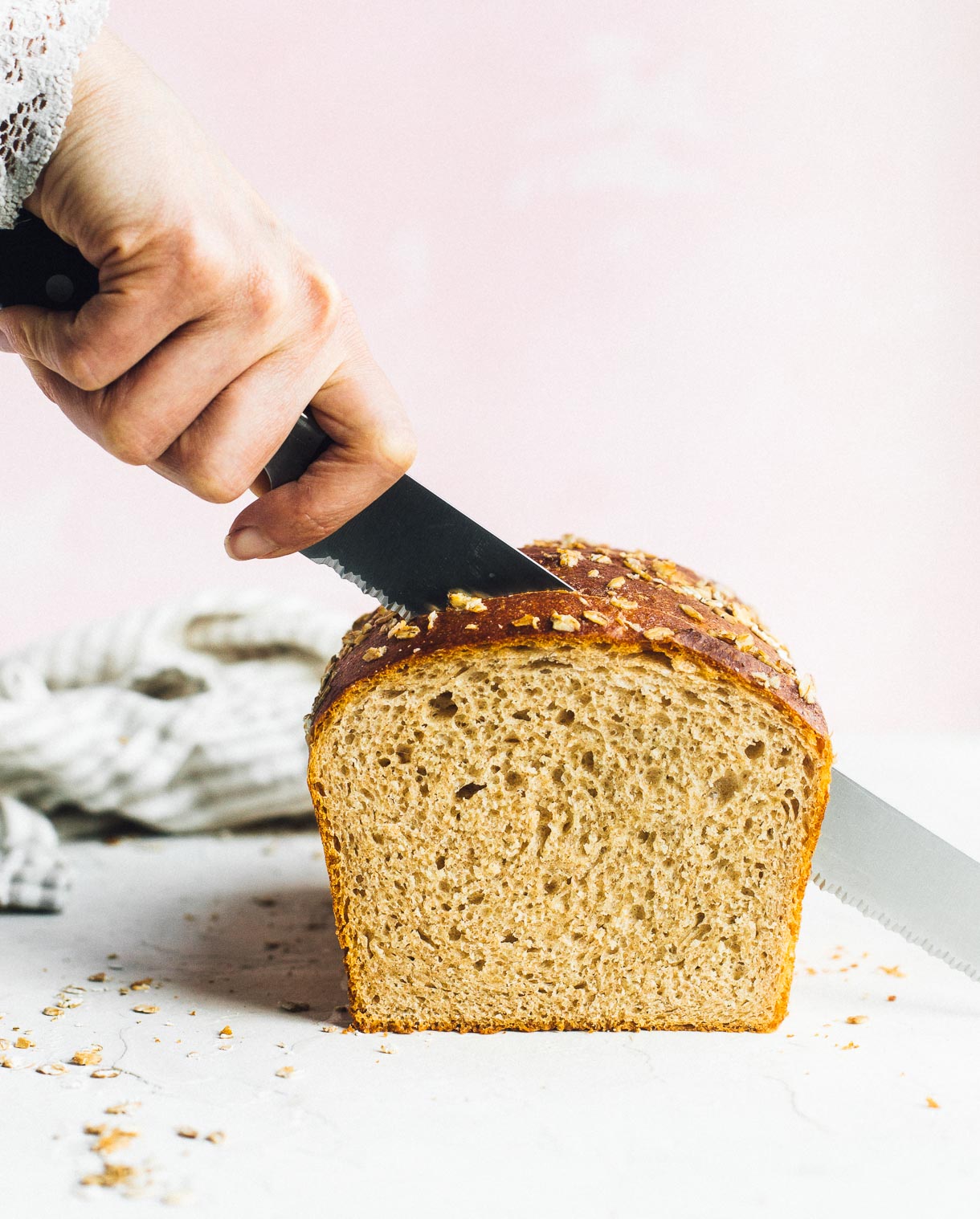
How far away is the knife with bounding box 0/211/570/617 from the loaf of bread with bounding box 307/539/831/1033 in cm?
4

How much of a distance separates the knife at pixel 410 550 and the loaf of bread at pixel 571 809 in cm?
4

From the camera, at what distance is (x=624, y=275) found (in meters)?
4.43

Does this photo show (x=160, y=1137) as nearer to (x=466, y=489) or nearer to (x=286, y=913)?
(x=286, y=913)

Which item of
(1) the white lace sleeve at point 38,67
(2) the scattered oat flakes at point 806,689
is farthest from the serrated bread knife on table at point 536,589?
(1) the white lace sleeve at point 38,67

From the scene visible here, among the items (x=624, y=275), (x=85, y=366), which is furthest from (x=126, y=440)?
(x=624, y=275)

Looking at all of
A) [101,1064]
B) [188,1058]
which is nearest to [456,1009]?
[188,1058]

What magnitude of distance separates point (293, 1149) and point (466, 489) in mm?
3143

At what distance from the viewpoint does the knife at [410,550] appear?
72.3 inches

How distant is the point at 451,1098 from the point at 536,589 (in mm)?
794

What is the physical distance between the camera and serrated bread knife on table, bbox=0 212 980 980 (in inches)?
76.0

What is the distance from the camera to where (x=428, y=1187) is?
1.57 meters

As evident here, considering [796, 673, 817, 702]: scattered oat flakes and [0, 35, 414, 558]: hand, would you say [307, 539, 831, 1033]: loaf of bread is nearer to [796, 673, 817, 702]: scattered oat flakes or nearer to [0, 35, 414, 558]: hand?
[796, 673, 817, 702]: scattered oat flakes

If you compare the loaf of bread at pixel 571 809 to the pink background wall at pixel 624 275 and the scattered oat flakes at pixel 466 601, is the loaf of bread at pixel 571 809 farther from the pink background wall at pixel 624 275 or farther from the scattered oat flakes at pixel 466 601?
the pink background wall at pixel 624 275

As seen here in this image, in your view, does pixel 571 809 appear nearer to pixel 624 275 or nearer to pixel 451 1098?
pixel 451 1098
